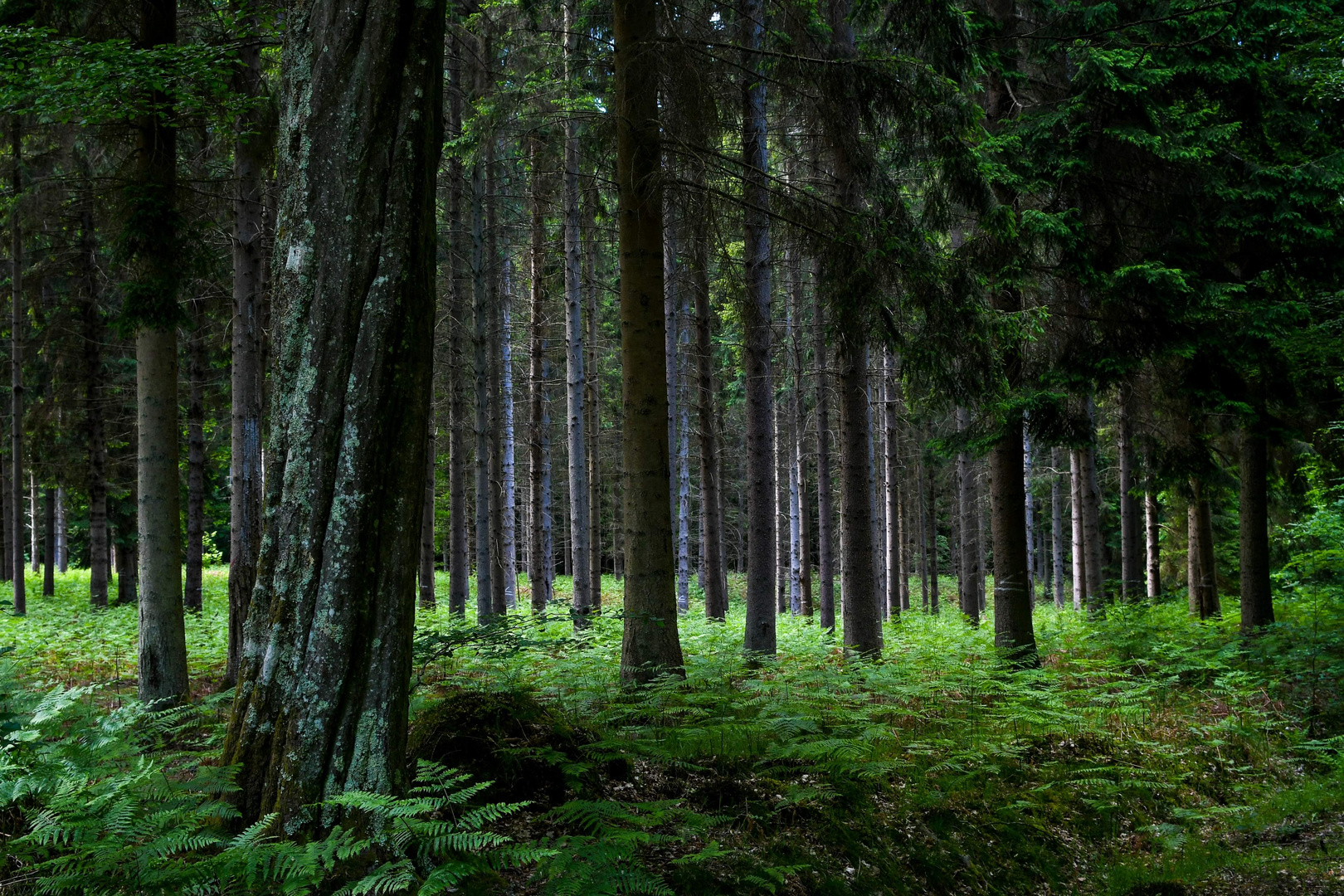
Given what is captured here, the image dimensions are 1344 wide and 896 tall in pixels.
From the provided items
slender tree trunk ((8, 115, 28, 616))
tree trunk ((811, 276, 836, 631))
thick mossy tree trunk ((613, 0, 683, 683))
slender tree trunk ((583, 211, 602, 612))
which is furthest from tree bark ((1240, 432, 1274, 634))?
slender tree trunk ((8, 115, 28, 616))

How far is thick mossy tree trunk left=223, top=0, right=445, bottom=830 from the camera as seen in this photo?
3400 mm

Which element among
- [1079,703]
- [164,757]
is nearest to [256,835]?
[164,757]

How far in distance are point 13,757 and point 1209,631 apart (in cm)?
1372

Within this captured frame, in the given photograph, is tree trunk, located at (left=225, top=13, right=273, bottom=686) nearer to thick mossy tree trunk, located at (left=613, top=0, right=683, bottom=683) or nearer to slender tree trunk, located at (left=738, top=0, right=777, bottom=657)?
thick mossy tree trunk, located at (left=613, top=0, right=683, bottom=683)

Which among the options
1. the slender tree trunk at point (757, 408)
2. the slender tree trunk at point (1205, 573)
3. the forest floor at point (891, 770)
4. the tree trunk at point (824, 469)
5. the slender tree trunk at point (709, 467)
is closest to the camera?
the forest floor at point (891, 770)

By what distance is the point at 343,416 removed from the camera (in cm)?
349

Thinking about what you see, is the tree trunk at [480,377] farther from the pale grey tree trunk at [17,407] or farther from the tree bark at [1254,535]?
the tree bark at [1254,535]

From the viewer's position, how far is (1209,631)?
455 inches

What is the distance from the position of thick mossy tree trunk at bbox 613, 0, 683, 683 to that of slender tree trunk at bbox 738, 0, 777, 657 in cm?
279

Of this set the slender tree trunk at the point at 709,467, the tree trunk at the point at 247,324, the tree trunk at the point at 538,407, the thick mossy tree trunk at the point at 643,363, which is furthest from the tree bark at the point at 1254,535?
the tree trunk at the point at 247,324

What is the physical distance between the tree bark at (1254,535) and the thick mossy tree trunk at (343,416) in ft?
36.6

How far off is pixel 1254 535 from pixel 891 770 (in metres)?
8.40

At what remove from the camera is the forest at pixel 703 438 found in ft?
11.4

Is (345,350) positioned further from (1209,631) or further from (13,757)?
(1209,631)
